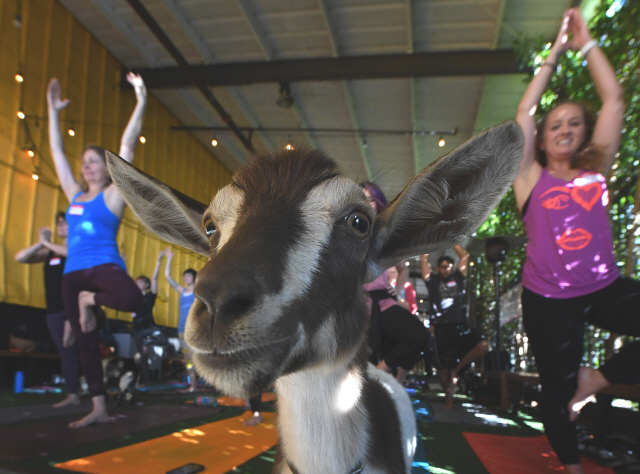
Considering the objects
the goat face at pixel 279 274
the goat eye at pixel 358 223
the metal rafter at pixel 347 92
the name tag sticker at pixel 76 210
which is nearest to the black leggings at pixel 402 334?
the goat face at pixel 279 274

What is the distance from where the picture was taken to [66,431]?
3.87m

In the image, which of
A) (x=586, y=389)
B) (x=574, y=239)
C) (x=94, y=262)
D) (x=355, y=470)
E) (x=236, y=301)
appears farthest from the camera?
(x=94, y=262)

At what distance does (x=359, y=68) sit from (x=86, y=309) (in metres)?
10.1

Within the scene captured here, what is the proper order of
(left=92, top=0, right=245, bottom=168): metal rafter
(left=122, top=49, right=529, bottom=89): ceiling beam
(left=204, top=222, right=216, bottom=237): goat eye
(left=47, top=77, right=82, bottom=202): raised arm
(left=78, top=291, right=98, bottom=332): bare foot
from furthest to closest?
(left=92, top=0, right=245, bottom=168): metal rafter
(left=122, top=49, right=529, bottom=89): ceiling beam
(left=47, top=77, right=82, bottom=202): raised arm
(left=78, top=291, right=98, bottom=332): bare foot
(left=204, top=222, right=216, bottom=237): goat eye

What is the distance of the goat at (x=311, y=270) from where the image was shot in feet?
4.16

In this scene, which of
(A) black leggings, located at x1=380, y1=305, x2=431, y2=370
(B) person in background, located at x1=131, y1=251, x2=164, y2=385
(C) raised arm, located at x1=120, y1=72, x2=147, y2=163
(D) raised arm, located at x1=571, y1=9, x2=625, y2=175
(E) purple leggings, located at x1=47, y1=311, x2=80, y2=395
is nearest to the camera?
(D) raised arm, located at x1=571, y1=9, x2=625, y2=175

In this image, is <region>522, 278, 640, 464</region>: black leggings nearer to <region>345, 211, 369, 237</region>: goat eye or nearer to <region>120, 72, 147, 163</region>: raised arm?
<region>345, 211, 369, 237</region>: goat eye

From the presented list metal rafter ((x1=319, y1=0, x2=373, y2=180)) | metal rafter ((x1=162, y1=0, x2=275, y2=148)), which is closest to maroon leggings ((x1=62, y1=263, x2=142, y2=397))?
metal rafter ((x1=319, y1=0, x2=373, y2=180))

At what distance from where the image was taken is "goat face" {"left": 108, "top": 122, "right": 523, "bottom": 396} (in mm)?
1254

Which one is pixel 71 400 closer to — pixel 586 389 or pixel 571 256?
pixel 586 389

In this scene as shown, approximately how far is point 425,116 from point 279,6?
20.8 ft

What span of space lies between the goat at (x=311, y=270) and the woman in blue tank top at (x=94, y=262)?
2.04 meters

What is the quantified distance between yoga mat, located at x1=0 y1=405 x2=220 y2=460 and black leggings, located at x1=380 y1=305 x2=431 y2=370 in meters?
2.60

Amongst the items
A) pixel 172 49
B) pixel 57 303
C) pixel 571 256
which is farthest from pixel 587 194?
pixel 172 49
